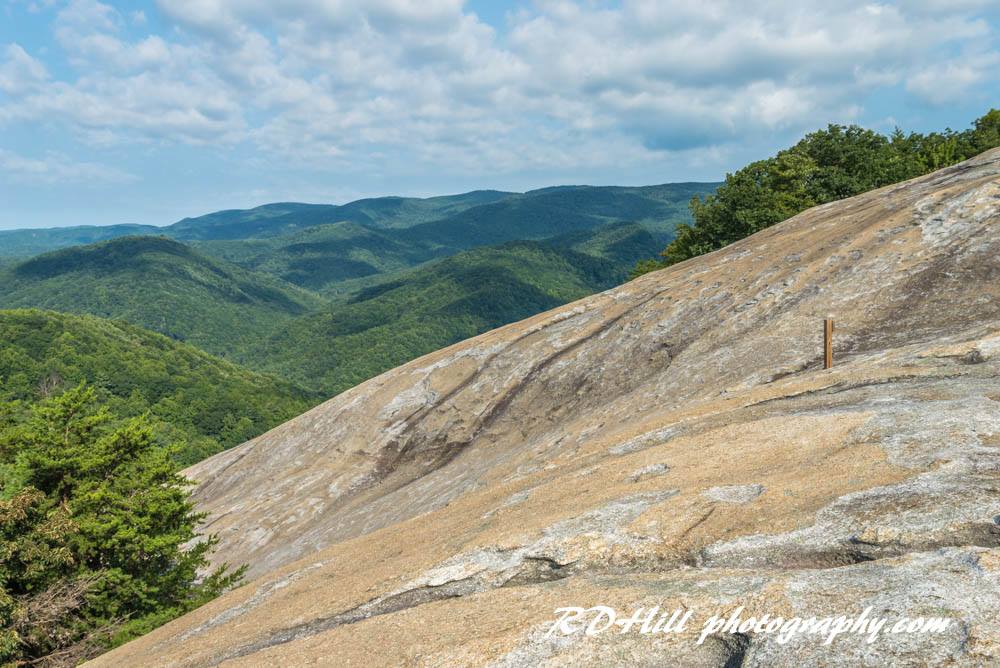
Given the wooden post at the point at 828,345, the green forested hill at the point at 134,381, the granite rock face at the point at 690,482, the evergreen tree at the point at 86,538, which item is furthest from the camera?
the green forested hill at the point at 134,381

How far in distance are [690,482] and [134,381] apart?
201 m

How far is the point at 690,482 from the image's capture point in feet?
45.2

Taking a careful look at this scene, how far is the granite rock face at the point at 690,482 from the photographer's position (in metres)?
9.13

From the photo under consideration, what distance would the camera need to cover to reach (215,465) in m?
45.3

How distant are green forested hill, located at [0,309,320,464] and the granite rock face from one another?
14117 centimetres

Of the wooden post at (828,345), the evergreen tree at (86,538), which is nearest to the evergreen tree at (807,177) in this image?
the wooden post at (828,345)

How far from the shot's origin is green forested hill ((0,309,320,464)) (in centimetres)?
16588

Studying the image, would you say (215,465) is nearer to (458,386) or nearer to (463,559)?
(458,386)

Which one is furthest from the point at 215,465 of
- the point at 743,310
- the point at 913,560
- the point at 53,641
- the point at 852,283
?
the point at 913,560

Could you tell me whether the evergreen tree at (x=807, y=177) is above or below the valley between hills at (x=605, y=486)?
above

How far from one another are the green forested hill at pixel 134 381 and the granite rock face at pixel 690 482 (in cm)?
14117

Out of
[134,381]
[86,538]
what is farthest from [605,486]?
[134,381]

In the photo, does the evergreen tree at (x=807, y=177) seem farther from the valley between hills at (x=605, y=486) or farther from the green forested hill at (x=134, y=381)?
the green forested hill at (x=134, y=381)

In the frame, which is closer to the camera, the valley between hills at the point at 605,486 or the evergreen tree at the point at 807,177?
the valley between hills at the point at 605,486
